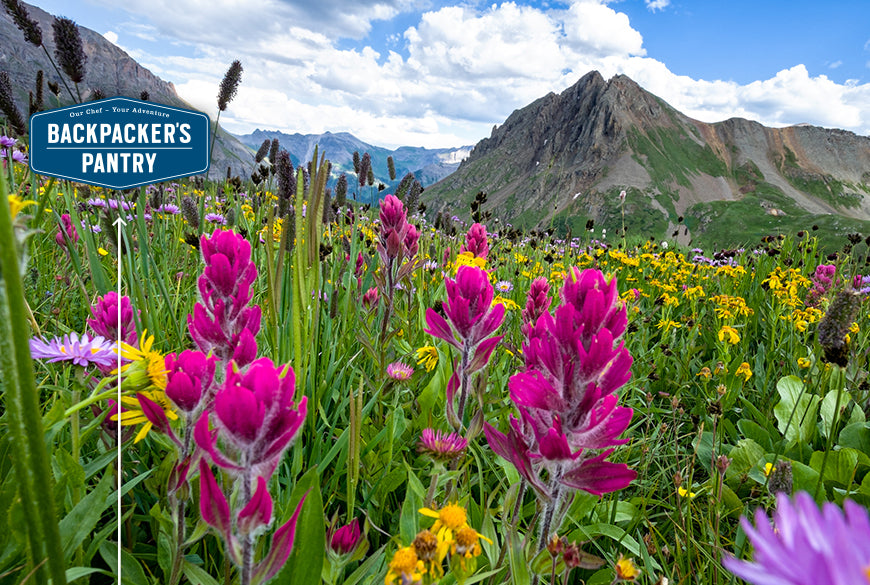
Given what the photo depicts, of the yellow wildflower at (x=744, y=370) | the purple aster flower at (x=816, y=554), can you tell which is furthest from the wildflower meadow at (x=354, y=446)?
the yellow wildflower at (x=744, y=370)

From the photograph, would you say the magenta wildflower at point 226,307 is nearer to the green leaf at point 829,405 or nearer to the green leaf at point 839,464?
Result: the green leaf at point 839,464

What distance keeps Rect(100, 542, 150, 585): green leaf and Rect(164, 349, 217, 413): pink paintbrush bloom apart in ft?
1.93

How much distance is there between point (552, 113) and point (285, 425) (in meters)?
199

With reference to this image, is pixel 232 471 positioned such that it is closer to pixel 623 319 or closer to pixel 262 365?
pixel 262 365

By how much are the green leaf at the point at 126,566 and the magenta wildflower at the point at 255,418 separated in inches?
30.2

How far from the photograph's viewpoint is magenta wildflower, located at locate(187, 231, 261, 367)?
1225 millimetres

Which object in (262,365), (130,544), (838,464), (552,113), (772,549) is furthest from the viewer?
(552,113)

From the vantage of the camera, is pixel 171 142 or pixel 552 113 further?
pixel 552 113

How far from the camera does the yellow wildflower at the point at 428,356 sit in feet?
9.07

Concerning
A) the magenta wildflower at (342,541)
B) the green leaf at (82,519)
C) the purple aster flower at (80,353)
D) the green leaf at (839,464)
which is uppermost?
the purple aster flower at (80,353)

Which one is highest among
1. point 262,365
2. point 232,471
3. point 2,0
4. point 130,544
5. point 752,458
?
point 2,0

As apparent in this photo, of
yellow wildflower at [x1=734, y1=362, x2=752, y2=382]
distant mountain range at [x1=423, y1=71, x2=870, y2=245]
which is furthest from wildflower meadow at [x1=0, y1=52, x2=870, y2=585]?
distant mountain range at [x1=423, y1=71, x2=870, y2=245]

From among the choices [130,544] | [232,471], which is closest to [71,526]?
[130,544]

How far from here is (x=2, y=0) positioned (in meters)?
2.65
